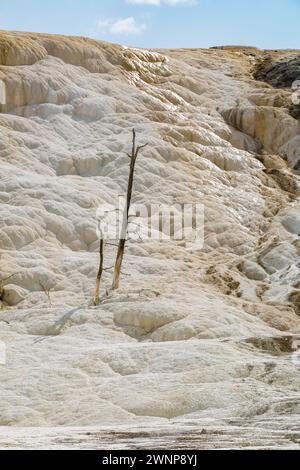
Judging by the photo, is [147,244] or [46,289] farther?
[147,244]

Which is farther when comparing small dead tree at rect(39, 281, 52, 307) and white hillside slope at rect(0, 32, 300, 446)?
small dead tree at rect(39, 281, 52, 307)

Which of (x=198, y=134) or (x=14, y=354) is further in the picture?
(x=198, y=134)

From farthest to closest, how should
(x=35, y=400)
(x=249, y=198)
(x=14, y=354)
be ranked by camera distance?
(x=249, y=198) → (x=14, y=354) → (x=35, y=400)

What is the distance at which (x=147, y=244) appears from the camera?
90.3ft

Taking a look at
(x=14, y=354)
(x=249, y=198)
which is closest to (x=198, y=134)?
(x=249, y=198)

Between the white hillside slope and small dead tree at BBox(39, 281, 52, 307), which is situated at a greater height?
the white hillside slope

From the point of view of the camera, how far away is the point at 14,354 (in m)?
17.4

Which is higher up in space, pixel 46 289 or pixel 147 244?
pixel 147 244

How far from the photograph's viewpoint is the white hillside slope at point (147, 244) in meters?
14.6

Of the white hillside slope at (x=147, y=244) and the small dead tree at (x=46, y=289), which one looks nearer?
the white hillside slope at (x=147, y=244)

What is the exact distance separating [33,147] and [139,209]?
5503 millimetres

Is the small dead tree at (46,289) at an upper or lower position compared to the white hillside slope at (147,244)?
Result: lower

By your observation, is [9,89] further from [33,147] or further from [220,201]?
[220,201]

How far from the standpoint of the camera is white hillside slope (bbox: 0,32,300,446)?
14.6 meters
